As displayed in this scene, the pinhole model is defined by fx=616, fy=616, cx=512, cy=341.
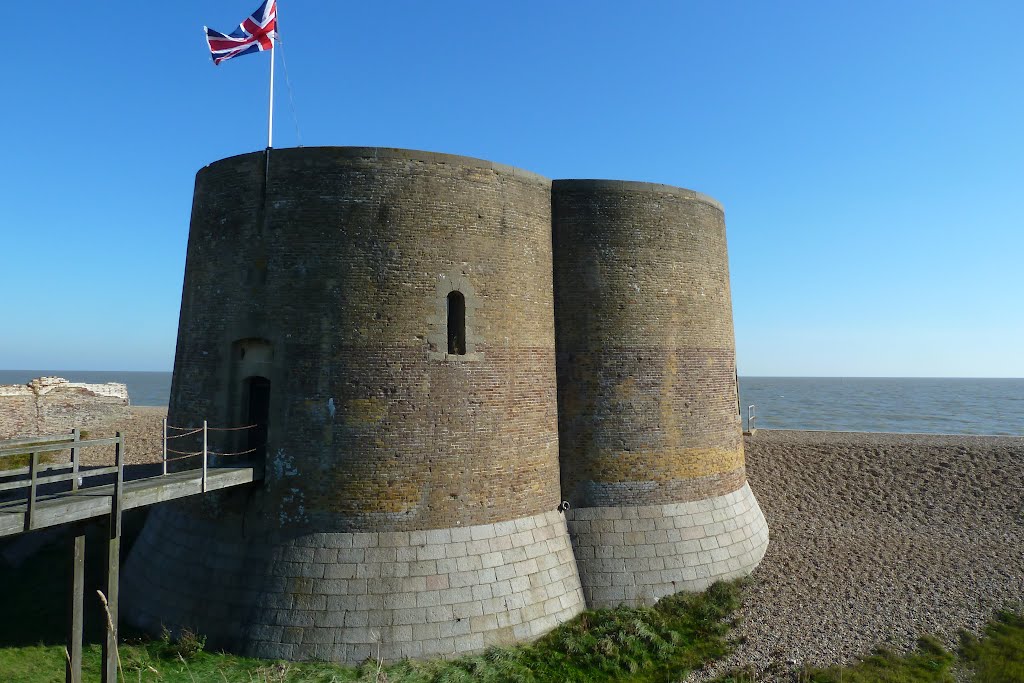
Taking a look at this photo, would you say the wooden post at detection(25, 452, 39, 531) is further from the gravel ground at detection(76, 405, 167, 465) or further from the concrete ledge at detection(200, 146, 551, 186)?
the gravel ground at detection(76, 405, 167, 465)

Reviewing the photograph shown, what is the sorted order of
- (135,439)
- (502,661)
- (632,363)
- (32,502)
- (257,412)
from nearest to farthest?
(32,502), (502,661), (257,412), (632,363), (135,439)

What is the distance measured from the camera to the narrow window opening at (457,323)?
1174 cm

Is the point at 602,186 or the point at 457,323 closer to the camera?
the point at 457,323

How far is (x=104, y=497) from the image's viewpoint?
350 inches

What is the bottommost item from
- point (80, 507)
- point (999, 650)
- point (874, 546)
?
point (999, 650)

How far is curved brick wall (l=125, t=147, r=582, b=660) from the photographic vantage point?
10.8 m

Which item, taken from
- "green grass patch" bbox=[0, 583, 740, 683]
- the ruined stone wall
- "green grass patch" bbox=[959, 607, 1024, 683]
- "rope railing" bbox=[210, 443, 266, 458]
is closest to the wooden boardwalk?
"rope railing" bbox=[210, 443, 266, 458]

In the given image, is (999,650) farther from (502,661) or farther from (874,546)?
(502,661)

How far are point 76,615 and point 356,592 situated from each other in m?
3.92

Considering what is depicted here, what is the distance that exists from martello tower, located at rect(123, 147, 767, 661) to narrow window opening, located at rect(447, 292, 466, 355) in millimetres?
39

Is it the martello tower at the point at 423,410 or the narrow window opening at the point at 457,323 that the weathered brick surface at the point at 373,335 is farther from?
the narrow window opening at the point at 457,323

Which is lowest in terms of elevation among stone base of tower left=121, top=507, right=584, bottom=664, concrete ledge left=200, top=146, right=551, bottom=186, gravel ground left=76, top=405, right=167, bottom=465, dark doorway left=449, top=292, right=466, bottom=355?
stone base of tower left=121, top=507, right=584, bottom=664

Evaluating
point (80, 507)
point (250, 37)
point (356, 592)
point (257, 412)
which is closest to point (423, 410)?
point (356, 592)

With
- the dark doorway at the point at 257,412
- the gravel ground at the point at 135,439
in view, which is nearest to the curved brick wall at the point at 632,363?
the dark doorway at the point at 257,412
